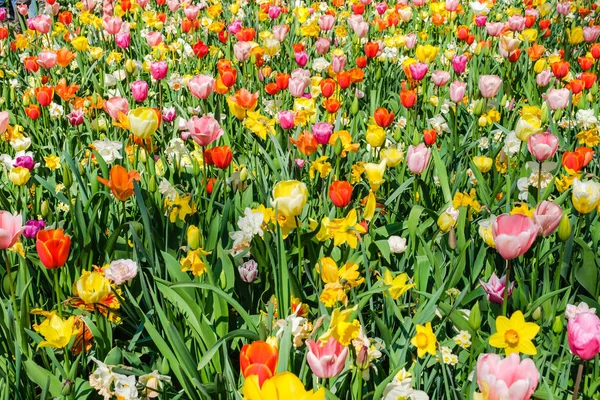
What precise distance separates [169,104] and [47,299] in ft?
6.77

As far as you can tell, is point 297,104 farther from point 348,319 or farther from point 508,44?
point 348,319

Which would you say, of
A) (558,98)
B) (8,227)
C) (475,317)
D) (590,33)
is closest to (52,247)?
(8,227)

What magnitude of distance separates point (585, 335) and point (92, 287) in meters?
1.08

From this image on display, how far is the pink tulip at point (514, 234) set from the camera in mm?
1550

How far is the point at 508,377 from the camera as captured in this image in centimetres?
118

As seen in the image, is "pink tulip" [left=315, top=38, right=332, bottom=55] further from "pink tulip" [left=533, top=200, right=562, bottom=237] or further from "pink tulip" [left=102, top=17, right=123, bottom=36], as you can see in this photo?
"pink tulip" [left=533, top=200, right=562, bottom=237]

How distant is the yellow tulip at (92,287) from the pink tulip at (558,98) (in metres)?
2.36

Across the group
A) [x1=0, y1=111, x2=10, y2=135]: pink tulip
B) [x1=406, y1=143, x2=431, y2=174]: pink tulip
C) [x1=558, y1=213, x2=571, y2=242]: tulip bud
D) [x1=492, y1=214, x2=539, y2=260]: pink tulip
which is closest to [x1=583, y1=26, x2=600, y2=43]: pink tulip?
[x1=406, y1=143, x2=431, y2=174]: pink tulip

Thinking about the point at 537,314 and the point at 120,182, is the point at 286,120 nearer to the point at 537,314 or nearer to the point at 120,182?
the point at 120,182

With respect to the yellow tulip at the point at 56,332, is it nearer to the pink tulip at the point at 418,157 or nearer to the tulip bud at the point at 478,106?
the pink tulip at the point at 418,157

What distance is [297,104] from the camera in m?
3.09

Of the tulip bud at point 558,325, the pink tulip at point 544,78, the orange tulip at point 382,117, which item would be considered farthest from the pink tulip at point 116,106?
the pink tulip at point 544,78

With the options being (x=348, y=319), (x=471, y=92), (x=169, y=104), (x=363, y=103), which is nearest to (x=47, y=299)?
(x=348, y=319)

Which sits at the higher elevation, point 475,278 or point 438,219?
point 438,219
